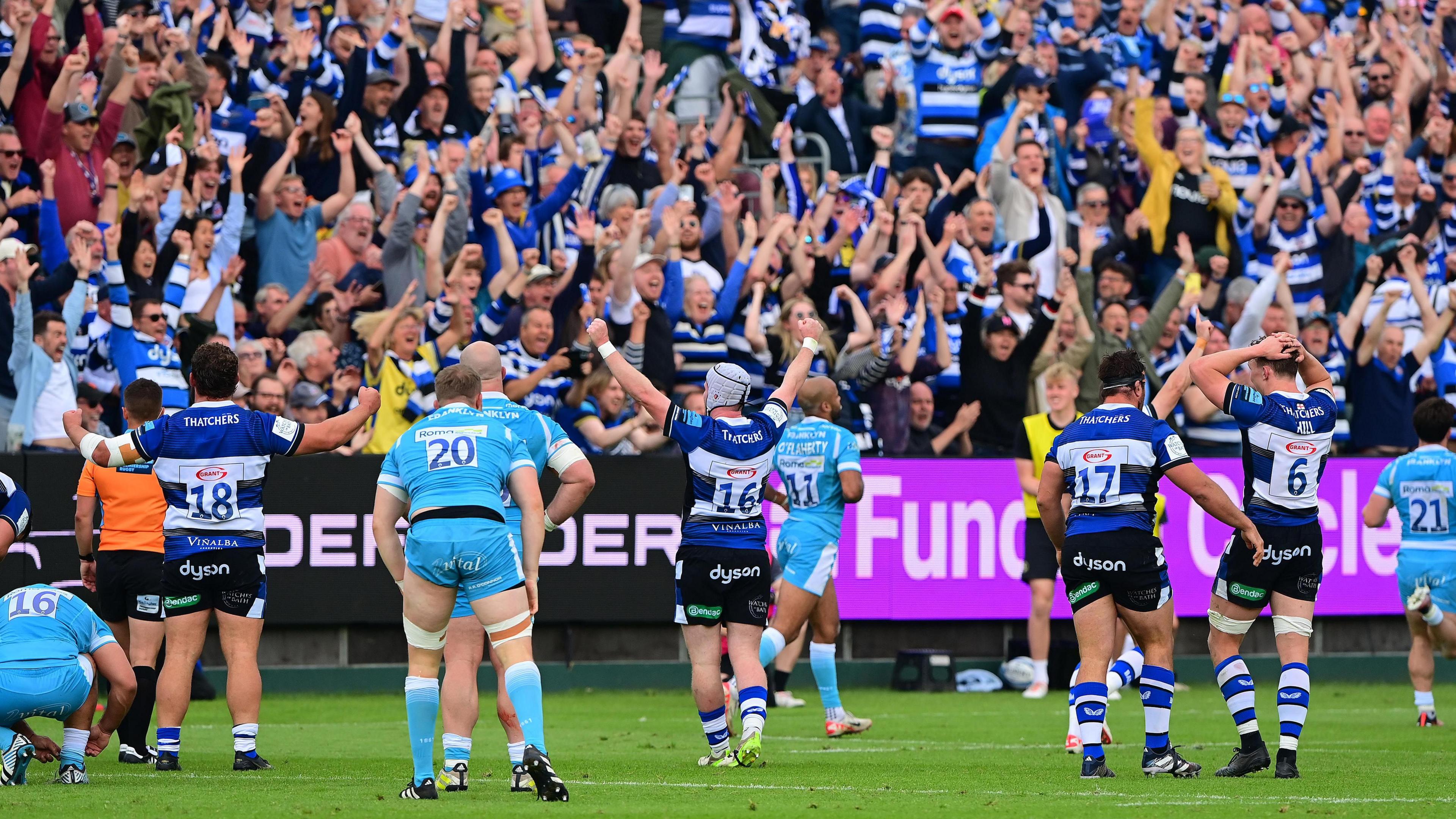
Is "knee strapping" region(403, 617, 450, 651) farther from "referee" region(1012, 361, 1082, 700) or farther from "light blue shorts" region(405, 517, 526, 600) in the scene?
"referee" region(1012, 361, 1082, 700)

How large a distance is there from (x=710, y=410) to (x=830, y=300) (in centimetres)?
826

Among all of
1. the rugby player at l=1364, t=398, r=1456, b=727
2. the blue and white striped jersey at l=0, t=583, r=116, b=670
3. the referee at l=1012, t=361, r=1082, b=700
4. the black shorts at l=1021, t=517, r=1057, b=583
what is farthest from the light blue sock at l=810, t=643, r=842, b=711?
the blue and white striped jersey at l=0, t=583, r=116, b=670

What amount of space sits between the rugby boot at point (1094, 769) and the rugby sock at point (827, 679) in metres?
3.50

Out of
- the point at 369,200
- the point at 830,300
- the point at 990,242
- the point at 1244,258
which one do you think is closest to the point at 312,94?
the point at 369,200

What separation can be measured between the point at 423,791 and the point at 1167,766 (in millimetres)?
4185

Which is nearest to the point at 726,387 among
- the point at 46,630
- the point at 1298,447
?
the point at 1298,447

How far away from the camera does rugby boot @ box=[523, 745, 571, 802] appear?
9250mm

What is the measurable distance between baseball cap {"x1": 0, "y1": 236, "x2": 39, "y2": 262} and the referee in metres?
8.21

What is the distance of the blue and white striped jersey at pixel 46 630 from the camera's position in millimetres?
10555

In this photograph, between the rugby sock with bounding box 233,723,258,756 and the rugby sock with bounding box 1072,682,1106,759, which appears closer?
the rugby sock with bounding box 1072,682,1106,759

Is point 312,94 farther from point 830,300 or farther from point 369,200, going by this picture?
point 830,300

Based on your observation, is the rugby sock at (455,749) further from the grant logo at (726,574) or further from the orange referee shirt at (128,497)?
the orange referee shirt at (128,497)

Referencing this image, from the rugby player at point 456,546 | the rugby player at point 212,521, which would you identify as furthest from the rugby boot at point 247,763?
the rugby player at point 456,546

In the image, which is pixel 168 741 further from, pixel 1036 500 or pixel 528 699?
pixel 1036 500
